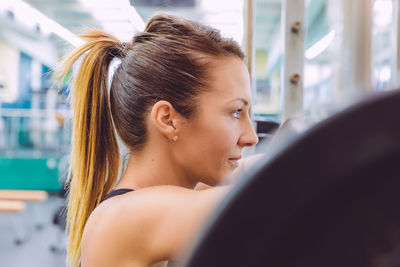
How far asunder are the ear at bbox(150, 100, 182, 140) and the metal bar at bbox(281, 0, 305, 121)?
38cm

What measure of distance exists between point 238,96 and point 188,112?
0.11 meters

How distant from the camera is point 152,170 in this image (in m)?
0.82

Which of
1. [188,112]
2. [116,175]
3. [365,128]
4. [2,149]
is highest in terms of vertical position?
[365,128]

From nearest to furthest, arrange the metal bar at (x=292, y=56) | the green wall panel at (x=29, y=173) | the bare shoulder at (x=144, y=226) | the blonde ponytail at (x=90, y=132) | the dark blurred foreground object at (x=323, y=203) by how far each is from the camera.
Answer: the dark blurred foreground object at (x=323, y=203)
the bare shoulder at (x=144, y=226)
the blonde ponytail at (x=90, y=132)
the metal bar at (x=292, y=56)
the green wall panel at (x=29, y=173)

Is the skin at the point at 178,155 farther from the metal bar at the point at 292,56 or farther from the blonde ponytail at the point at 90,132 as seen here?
the metal bar at the point at 292,56

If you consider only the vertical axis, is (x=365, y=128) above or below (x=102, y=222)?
above

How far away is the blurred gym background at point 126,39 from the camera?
Result: 20.5 inches

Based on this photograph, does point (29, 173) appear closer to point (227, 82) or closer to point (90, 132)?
point (90, 132)

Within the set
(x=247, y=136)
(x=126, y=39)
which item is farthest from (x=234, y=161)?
(x=126, y=39)

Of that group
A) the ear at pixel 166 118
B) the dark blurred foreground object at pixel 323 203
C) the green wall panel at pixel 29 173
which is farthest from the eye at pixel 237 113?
the green wall panel at pixel 29 173

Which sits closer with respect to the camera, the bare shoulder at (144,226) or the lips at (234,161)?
the bare shoulder at (144,226)

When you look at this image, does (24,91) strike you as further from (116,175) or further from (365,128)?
(365,128)

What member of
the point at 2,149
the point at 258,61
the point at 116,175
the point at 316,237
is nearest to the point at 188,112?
the point at 116,175

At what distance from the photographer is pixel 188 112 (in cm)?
79
